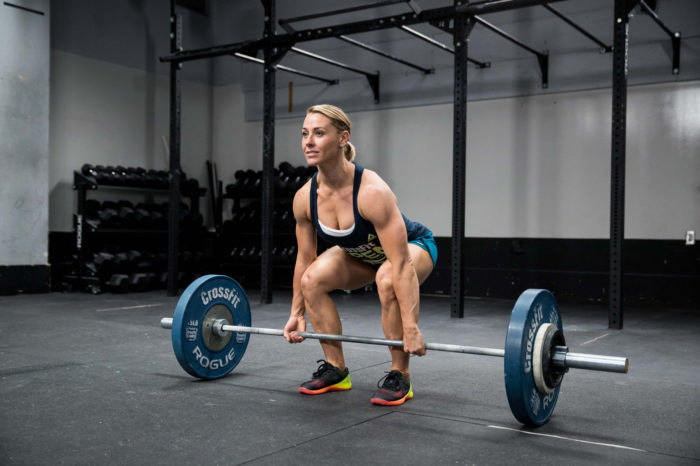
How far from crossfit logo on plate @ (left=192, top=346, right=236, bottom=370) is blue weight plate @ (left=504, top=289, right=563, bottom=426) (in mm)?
1263

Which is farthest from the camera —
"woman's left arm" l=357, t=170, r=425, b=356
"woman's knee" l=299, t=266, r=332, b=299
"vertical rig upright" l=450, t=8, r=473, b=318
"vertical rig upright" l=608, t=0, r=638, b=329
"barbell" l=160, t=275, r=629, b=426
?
"vertical rig upright" l=450, t=8, r=473, b=318

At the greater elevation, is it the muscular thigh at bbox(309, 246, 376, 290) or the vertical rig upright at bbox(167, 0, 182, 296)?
the vertical rig upright at bbox(167, 0, 182, 296)

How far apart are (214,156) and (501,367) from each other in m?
5.88

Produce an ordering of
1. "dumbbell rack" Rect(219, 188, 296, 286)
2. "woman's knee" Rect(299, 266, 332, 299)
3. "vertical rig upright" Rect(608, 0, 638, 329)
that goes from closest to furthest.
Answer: "woman's knee" Rect(299, 266, 332, 299) → "vertical rig upright" Rect(608, 0, 638, 329) → "dumbbell rack" Rect(219, 188, 296, 286)

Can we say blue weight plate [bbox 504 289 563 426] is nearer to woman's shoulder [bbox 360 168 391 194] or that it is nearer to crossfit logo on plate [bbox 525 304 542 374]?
crossfit logo on plate [bbox 525 304 542 374]

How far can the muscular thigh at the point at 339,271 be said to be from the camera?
2471 millimetres

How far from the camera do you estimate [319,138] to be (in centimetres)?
226

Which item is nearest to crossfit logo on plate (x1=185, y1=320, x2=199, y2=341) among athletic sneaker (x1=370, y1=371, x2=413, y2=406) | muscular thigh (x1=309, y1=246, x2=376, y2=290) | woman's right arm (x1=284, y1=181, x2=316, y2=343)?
woman's right arm (x1=284, y1=181, x2=316, y2=343)

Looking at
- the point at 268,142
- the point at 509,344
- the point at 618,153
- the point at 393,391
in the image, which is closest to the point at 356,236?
the point at 393,391

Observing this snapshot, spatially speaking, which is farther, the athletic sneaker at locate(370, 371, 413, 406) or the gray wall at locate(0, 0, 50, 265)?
the gray wall at locate(0, 0, 50, 265)

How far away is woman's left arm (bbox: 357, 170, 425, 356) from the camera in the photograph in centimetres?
226

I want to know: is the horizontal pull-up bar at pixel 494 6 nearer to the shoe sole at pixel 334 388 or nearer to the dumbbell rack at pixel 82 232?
the shoe sole at pixel 334 388

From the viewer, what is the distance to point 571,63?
Answer: 5.95 m

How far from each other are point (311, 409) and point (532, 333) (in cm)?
80
